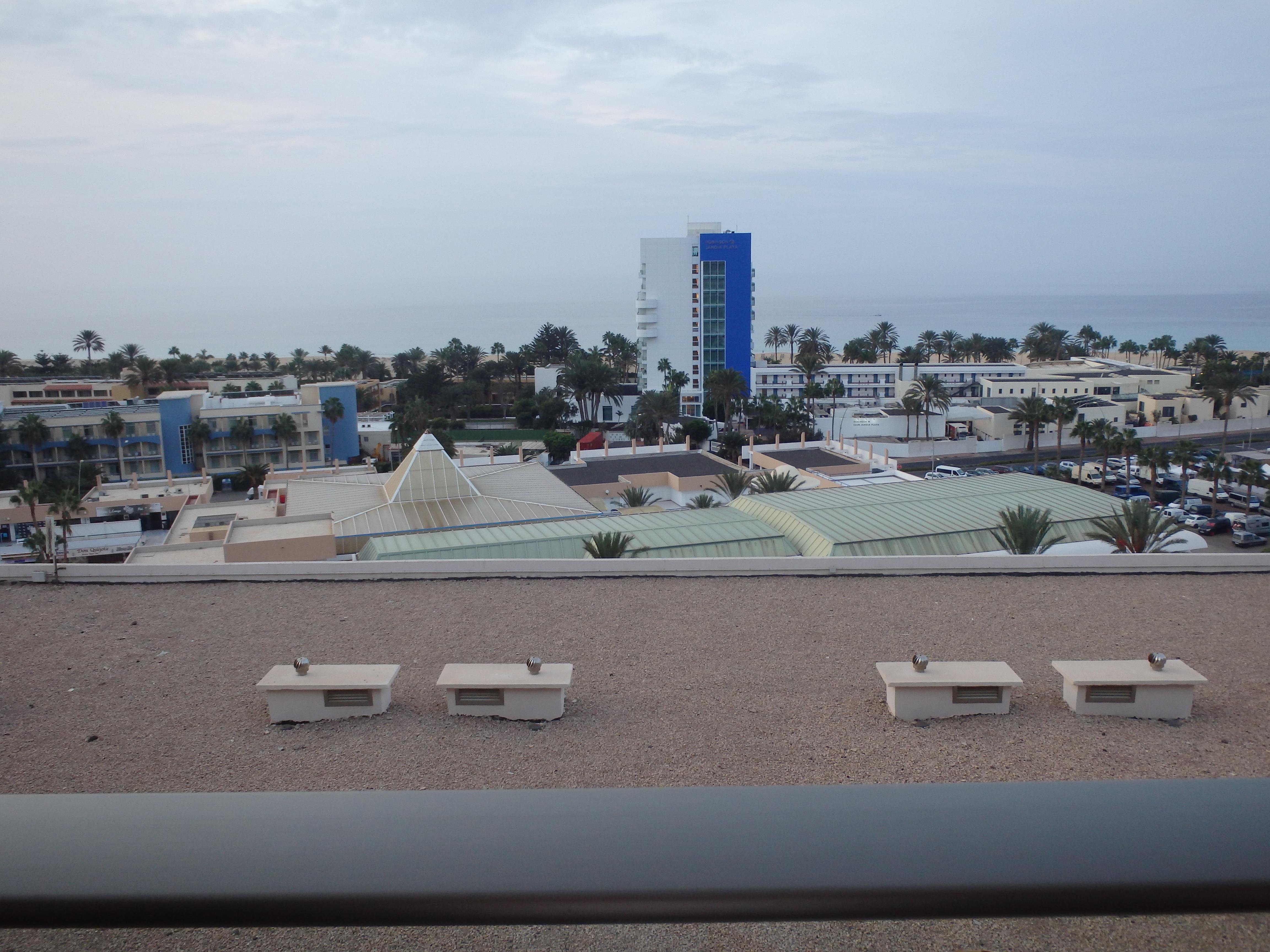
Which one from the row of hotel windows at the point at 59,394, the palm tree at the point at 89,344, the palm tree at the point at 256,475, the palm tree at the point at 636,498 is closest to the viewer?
the palm tree at the point at 636,498

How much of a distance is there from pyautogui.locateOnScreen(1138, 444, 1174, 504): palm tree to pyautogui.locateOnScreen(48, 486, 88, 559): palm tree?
1554 inches

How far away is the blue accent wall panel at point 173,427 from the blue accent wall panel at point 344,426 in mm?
7099

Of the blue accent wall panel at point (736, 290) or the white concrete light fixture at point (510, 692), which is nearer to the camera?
the white concrete light fixture at point (510, 692)

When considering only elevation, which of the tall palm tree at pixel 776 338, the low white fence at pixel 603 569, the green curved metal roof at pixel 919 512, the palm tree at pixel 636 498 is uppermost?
the tall palm tree at pixel 776 338

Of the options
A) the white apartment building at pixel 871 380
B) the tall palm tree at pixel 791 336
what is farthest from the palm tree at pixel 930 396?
the tall palm tree at pixel 791 336

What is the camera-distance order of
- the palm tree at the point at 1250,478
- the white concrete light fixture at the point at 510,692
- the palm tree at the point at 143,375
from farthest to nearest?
the palm tree at the point at 143,375, the palm tree at the point at 1250,478, the white concrete light fixture at the point at 510,692

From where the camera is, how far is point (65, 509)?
2927 cm

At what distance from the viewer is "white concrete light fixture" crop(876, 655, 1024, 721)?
579cm

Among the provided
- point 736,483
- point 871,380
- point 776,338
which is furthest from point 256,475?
point 776,338

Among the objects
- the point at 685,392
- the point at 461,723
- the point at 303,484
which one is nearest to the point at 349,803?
the point at 461,723

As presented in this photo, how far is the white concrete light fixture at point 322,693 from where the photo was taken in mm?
5777

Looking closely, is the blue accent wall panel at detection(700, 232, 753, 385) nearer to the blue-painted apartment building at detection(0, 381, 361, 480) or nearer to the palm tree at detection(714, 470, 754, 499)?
the blue-painted apartment building at detection(0, 381, 361, 480)

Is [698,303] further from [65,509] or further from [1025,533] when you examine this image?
[1025,533]

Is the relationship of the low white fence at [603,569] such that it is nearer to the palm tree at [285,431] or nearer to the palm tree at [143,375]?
the palm tree at [285,431]
